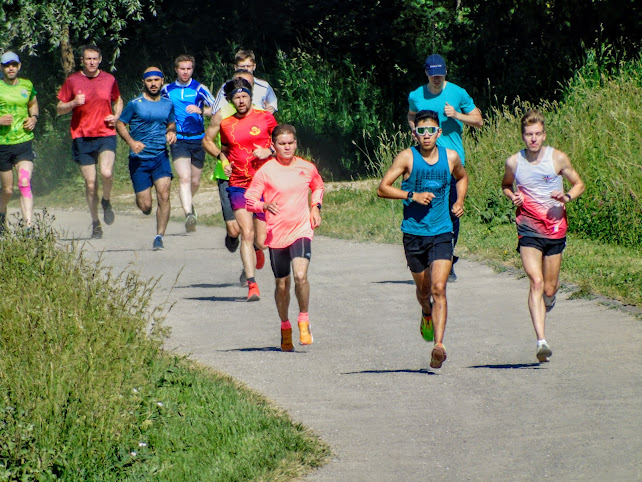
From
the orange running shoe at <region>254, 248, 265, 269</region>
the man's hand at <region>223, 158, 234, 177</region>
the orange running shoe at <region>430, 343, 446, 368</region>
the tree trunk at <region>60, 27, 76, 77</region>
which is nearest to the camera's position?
the orange running shoe at <region>430, 343, 446, 368</region>

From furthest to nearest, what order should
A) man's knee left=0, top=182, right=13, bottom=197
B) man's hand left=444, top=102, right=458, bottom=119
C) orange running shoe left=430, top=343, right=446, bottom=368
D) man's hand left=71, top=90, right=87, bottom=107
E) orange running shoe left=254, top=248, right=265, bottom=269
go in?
man's knee left=0, top=182, right=13, bottom=197 < man's hand left=71, top=90, right=87, bottom=107 < orange running shoe left=254, top=248, right=265, bottom=269 < man's hand left=444, top=102, right=458, bottom=119 < orange running shoe left=430, top=343, right=446, bottom=368

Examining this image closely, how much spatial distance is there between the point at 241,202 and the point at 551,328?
9.81 ft

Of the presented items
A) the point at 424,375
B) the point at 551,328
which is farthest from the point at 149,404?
the point at 551,328

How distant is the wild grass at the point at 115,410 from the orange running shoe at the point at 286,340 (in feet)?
2.81

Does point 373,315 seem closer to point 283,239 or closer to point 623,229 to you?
point 283,239

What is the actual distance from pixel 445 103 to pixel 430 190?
2508 mm

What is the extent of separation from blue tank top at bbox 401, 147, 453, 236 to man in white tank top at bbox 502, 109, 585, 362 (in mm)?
479

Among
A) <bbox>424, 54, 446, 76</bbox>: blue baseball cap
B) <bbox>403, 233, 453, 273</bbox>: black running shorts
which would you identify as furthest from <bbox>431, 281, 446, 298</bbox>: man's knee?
<bbox>424, 54, 446, 76</bbox>: blue baseball cap

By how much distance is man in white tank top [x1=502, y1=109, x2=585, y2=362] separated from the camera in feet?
26.3

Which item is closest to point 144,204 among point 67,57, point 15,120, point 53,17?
point 15,120

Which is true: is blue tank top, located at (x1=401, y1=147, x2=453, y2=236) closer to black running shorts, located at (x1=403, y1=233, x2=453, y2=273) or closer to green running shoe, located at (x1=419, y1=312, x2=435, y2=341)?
black running shorts, located at (x1=403, y1=233, x2=453, y2=273)

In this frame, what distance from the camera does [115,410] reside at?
6.40 metres

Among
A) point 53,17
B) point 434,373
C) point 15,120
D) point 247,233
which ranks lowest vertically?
point 434,373

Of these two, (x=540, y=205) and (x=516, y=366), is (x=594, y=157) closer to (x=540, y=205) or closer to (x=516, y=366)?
(x=540, y=205)
